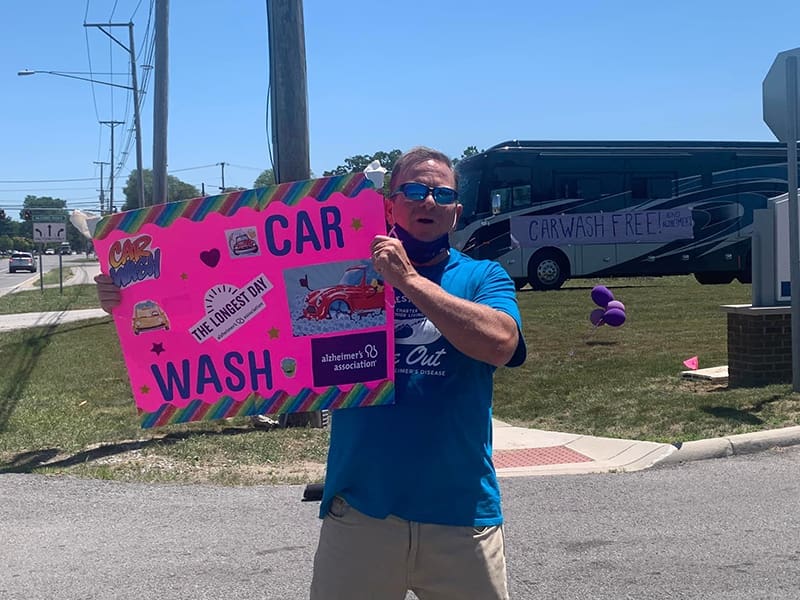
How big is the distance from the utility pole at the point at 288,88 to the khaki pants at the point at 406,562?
6350mm

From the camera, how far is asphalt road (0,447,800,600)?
4.64 meters

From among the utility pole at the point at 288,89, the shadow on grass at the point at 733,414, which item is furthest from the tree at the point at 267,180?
the shadow on grass at the point at 733,414

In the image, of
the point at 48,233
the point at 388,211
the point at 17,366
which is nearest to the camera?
the point at 388,211

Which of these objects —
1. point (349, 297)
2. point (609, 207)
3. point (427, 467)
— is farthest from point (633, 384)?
point (609, 207)

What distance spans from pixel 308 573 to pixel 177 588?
0.68 m

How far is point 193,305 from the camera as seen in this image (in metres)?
2.90

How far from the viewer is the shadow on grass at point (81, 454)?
747cm

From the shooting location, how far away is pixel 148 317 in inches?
114

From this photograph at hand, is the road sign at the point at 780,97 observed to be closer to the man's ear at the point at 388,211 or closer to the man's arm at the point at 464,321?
the man's ear at the point at 388,211

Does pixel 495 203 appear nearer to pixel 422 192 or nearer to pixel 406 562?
pixel 422 192

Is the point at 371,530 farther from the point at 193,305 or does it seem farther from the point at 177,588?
the point at 177,588

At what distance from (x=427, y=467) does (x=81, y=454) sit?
6.21m

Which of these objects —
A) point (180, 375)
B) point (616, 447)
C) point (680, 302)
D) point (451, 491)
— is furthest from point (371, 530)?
point (680, 302)

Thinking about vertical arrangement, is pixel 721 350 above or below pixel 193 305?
below
